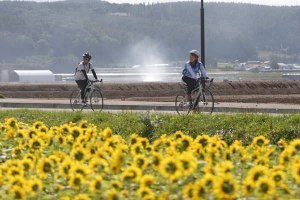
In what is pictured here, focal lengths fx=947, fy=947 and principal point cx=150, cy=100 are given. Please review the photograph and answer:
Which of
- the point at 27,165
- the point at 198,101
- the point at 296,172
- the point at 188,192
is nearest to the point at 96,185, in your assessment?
the point at 188,192

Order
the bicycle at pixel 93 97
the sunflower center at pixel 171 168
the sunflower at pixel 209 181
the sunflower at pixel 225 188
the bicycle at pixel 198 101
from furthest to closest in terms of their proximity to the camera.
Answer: the bicycle at pixel 93 97, the bicycle at pixel 198 101, the sunflower center at pixel 171 168, the sunflower at pixel 209 181, the sunflower at pixel 225 188

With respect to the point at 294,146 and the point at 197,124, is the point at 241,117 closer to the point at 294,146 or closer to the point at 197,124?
the point at 197,124

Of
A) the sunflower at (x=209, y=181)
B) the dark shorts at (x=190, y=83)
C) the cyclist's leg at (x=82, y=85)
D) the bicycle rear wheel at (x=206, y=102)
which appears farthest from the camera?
the cyclist's leg at (x=82, y=85)

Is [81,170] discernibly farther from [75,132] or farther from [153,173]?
[75,132]

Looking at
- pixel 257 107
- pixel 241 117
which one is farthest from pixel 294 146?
pixel 257 107

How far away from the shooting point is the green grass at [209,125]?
12.9 metres

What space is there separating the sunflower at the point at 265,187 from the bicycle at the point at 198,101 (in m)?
14.7

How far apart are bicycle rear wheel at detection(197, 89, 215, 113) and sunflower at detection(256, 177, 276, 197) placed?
15133mm

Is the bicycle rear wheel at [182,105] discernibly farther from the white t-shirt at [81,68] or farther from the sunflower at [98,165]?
the sunflower at [98,165]

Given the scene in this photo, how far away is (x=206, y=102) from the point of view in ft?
70.9

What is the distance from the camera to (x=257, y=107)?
25.0m

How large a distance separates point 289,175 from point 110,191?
5.60 feet

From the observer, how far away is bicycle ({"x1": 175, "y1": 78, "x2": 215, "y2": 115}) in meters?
20.9

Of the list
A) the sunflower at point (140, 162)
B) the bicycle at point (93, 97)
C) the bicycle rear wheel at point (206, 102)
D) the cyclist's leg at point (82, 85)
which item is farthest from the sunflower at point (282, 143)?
the bicycle at point (93, 97)
